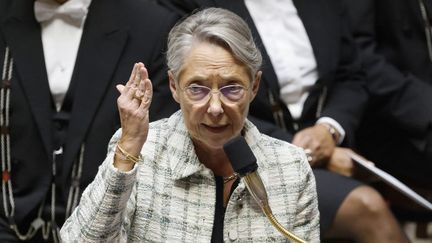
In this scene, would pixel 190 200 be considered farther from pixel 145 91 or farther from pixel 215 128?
pixel 145 91

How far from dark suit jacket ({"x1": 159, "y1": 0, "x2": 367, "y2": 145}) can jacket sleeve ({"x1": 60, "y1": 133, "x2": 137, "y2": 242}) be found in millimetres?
764

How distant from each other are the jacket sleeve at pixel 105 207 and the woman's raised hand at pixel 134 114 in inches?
1.0

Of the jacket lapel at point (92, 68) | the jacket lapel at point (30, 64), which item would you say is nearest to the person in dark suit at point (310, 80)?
the jacket lapel at point (92, 68)

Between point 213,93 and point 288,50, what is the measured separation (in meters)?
0.79

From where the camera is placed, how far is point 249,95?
1.65 m

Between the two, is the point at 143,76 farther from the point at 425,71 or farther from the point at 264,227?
the point at 425,71

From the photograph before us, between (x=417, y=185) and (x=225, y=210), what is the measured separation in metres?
1.03

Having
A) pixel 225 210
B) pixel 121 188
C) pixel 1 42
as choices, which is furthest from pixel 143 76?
pixel 1 42

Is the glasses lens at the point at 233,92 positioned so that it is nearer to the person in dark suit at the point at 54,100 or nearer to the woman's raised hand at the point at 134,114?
the woman's raised hand at the point at 134,114

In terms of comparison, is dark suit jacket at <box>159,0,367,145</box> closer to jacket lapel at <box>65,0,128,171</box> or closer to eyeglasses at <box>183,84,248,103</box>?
jacket lapel at <box>65,0,128,171</box>

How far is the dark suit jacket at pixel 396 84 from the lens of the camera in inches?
97.3

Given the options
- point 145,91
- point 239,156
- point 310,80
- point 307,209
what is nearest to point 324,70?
point 310,80

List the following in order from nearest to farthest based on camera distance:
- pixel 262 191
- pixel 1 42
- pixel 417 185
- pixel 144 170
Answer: pixel 262 191 → pixel 144 170 → pixel 1 42 → pixel 417 185

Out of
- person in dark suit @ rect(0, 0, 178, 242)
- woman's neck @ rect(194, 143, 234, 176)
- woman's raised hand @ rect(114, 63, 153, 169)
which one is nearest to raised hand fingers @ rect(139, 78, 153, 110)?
woman's raised hand @ rect(114, 63, 153, 169)
